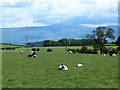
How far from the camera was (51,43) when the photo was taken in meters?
162

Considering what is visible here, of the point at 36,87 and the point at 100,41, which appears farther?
the point at 100,41

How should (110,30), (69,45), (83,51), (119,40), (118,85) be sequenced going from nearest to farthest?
(118,85) < (119,40) < (110,30) < (83,51) < (69,45)

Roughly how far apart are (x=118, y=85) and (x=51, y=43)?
146 meters

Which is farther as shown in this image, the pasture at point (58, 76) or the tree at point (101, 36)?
the tree at point (101, 36)

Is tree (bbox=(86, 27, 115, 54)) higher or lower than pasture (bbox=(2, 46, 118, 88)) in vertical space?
higher

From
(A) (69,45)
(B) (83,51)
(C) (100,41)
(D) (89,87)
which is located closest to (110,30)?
(C) (100,41)

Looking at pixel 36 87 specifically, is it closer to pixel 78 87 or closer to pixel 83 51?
pixel 78 87

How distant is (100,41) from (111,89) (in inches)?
3073

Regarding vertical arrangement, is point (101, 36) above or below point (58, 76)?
above

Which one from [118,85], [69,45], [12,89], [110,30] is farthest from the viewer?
[69,45]

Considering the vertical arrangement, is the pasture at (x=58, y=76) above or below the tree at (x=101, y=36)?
below

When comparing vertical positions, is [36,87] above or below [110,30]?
below

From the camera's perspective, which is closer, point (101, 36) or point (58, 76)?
Answer: point (58, 76)

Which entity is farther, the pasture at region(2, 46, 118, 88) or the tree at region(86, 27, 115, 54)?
the tree at region(86, 27, 115, 54)
